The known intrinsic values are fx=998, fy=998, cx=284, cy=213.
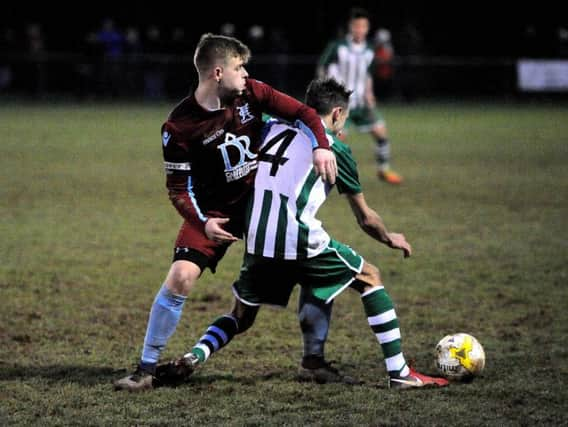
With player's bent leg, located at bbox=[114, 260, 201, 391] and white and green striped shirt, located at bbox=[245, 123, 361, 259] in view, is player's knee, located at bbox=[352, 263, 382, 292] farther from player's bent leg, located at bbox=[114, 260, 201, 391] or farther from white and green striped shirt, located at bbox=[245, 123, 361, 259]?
player's bent leg, located at bbox=[114, 260, 201, 391]

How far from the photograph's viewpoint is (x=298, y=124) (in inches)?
199

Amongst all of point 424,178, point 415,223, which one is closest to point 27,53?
point 424,178

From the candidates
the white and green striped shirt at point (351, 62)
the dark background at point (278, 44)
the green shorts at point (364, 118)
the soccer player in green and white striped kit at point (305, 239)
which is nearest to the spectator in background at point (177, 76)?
the dark background at point (278, 44)

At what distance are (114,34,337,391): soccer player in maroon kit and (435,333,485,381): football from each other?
127 cm

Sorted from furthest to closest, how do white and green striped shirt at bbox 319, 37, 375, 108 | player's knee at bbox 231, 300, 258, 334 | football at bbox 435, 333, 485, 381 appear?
white and green striped shirt at bbox 319, 37, 375, 108 → player's knee at bbox 231, 300, 258, 334 → football at bbox 435, 333, 485, 381

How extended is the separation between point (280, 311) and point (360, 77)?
7.30 m

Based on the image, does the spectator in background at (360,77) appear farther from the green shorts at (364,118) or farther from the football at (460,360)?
the football at (460,360)

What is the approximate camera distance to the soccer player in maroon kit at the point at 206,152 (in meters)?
4.98

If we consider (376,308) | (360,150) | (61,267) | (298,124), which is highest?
(298,124)

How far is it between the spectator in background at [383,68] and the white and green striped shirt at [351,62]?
43.6ft

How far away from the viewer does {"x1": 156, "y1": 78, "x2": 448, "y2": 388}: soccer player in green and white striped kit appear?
4938 mm

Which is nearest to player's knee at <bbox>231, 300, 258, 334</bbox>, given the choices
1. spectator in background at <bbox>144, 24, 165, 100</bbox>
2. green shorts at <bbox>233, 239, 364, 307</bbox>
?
green shorts at <bbox>233, 239, 364, 307</bbox>

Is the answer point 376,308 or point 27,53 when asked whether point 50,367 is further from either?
point 27,53

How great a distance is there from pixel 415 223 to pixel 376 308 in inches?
198
